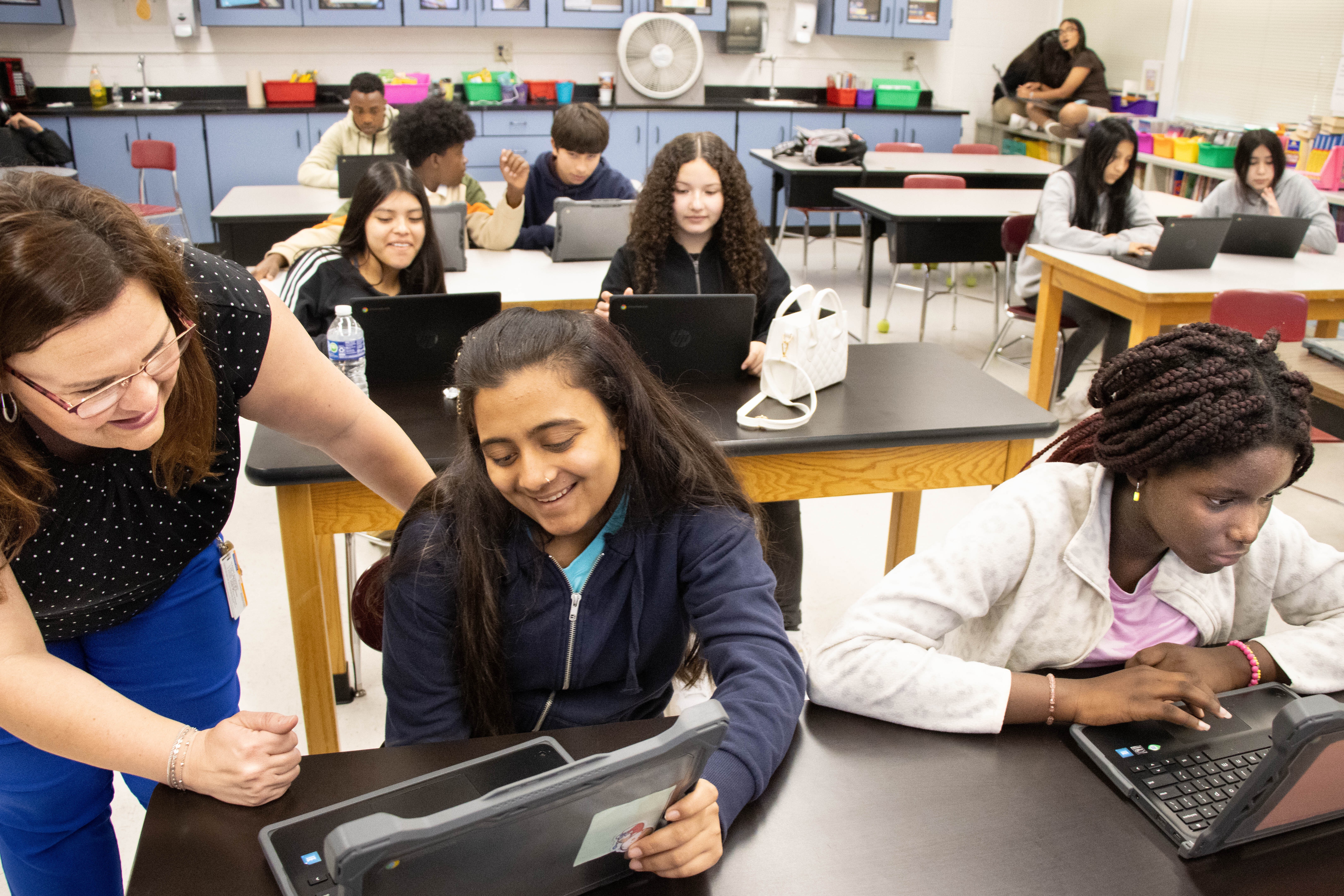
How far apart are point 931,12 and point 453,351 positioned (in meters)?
6.33

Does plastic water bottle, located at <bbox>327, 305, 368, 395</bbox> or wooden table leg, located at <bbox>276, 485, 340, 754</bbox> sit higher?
plastic water bottle, located at <bbox>327, 305, 368, 395</bbox>

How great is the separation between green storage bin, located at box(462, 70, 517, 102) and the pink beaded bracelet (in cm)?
623

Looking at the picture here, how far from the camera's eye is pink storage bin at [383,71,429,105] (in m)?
6.30

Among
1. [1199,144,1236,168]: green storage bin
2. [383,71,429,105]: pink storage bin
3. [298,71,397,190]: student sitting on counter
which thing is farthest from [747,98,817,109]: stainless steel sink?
[298,71,397,190]: student sitting on counter

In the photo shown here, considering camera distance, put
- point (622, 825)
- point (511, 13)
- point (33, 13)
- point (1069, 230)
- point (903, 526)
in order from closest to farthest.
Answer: point (622, 825)
point (903, 526)
point (1069, 230)
point (33, 13)
point (511, 13)

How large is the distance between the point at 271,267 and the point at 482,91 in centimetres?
415

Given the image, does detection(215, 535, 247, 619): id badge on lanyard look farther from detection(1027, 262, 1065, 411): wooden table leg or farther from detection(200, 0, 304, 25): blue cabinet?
detection(200, 0, 304, 25): blue cabinet

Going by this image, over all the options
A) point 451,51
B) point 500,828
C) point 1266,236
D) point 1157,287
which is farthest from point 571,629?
point 451,51

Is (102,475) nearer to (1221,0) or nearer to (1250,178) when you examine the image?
(1250,178)

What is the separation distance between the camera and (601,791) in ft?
2.27

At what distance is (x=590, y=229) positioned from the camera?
10.9 feet

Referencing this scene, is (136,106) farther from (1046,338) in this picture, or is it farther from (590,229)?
(1046,338)

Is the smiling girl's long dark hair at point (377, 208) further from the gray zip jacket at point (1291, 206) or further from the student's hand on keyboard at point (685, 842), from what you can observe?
the gray zip jacket at point (1291, 206)

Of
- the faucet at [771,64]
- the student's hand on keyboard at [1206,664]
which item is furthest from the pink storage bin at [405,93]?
the student's hand on keyboard at [1206,664]
